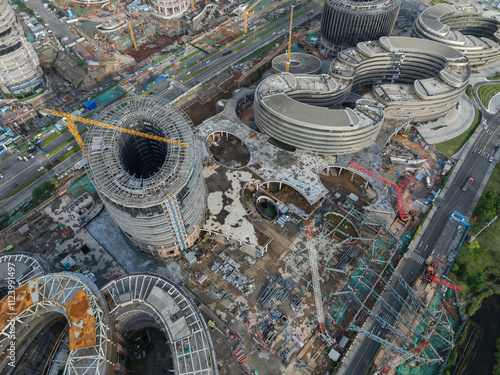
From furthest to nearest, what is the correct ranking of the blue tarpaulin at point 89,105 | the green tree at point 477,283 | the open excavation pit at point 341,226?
the blue tarpaulin at point 89,105 → the open excavation pit at point 341,226 → the green tree at point 477,283

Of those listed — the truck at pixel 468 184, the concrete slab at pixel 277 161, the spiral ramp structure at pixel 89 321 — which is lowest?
the truck at pixel 468 184

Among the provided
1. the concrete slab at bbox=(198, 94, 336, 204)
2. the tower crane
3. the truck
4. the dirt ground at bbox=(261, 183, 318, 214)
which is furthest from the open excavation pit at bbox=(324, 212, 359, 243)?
the truck

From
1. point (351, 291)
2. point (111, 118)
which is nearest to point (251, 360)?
point (351, 291)

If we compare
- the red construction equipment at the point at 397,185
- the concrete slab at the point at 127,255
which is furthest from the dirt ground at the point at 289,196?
the concrete slab at the point at 127,255

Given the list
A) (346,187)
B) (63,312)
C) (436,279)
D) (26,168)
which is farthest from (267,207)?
(26,168)

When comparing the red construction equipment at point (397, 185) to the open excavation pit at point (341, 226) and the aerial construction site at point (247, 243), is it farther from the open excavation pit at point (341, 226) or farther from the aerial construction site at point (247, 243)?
the open excavation pit at point (341, 226)

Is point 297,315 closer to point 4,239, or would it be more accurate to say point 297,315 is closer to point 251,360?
point 251,360

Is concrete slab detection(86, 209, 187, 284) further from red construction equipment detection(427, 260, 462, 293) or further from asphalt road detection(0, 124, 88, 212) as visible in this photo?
red construction equipment detection(427, 260, 462, 293)
